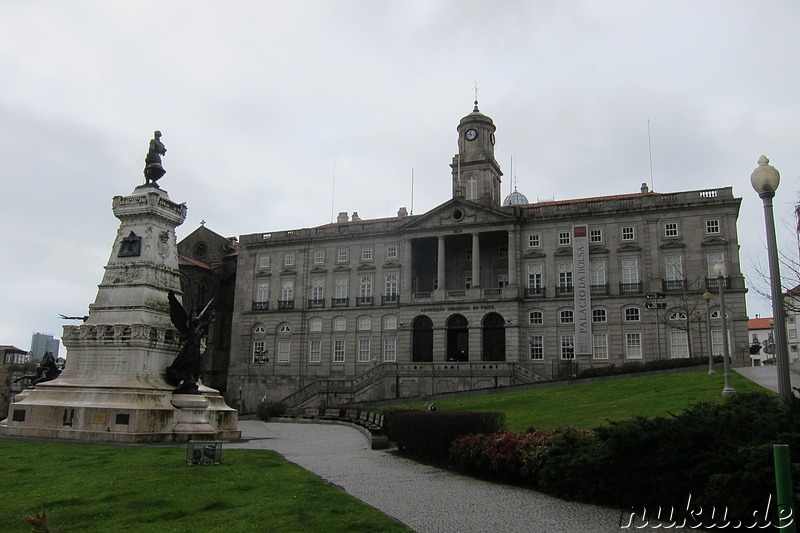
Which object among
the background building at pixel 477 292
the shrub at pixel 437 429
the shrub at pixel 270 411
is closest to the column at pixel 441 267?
the background building at pixel 477 292

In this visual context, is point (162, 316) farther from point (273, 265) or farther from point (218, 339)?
point (218, 339)

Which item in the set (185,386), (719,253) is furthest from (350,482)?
(719,253)

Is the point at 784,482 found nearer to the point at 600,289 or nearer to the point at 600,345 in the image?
the point at 600,345

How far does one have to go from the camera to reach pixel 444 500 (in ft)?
43.7

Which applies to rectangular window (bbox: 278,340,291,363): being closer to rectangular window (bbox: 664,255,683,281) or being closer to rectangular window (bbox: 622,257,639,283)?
rectangular window (bbox: 622,257,639,283)

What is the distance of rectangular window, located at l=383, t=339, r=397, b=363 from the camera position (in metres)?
63.3

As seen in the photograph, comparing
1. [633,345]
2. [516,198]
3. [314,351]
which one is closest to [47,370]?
[314,351]

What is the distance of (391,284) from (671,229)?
83.8ft

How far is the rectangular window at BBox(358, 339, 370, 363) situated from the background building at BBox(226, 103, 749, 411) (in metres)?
0.19

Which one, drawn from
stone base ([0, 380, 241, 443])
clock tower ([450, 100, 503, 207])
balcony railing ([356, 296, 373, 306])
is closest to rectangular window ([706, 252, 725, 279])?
clock tower ([450, 100, 503, 207])

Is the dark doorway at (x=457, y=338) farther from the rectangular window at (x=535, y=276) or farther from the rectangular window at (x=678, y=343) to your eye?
the rectangular window at (x=678, y=343)

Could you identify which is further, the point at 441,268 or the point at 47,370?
the point at 441,268

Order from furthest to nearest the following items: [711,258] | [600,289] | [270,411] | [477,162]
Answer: [477,162] → [600,289] → [711,258] → [270,411]

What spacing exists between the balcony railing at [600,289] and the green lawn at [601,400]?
16.1 metres
